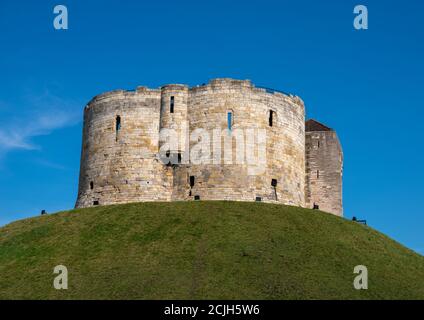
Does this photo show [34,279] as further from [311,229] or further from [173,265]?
[311,229]

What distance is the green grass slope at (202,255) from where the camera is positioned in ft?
115

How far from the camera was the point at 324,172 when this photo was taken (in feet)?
173

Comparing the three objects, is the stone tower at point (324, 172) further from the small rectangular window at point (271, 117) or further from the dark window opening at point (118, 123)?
the dark window opening at point (118, 123)

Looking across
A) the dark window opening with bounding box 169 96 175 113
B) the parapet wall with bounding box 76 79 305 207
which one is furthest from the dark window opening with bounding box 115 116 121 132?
the dark window opening with bounding box 169 96 175 113

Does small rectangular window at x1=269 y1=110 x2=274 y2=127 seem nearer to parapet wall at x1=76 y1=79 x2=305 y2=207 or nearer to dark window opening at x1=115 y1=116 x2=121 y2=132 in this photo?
parapet wall at x1=76 y1=79 x2=305 y2=207

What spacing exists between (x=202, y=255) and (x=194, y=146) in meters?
11.8

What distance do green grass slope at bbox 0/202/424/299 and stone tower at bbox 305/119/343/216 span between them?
623 centimetres

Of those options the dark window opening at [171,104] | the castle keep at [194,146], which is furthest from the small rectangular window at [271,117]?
the dark window opening at [171,104]

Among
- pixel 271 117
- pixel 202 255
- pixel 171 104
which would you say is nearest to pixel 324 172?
pixel 271 117

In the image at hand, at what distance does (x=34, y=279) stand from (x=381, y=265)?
18.3m

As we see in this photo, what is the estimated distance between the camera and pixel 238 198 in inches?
1859

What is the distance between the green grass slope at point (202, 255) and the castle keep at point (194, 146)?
2.37m

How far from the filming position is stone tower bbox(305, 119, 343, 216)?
5244 centimetres
